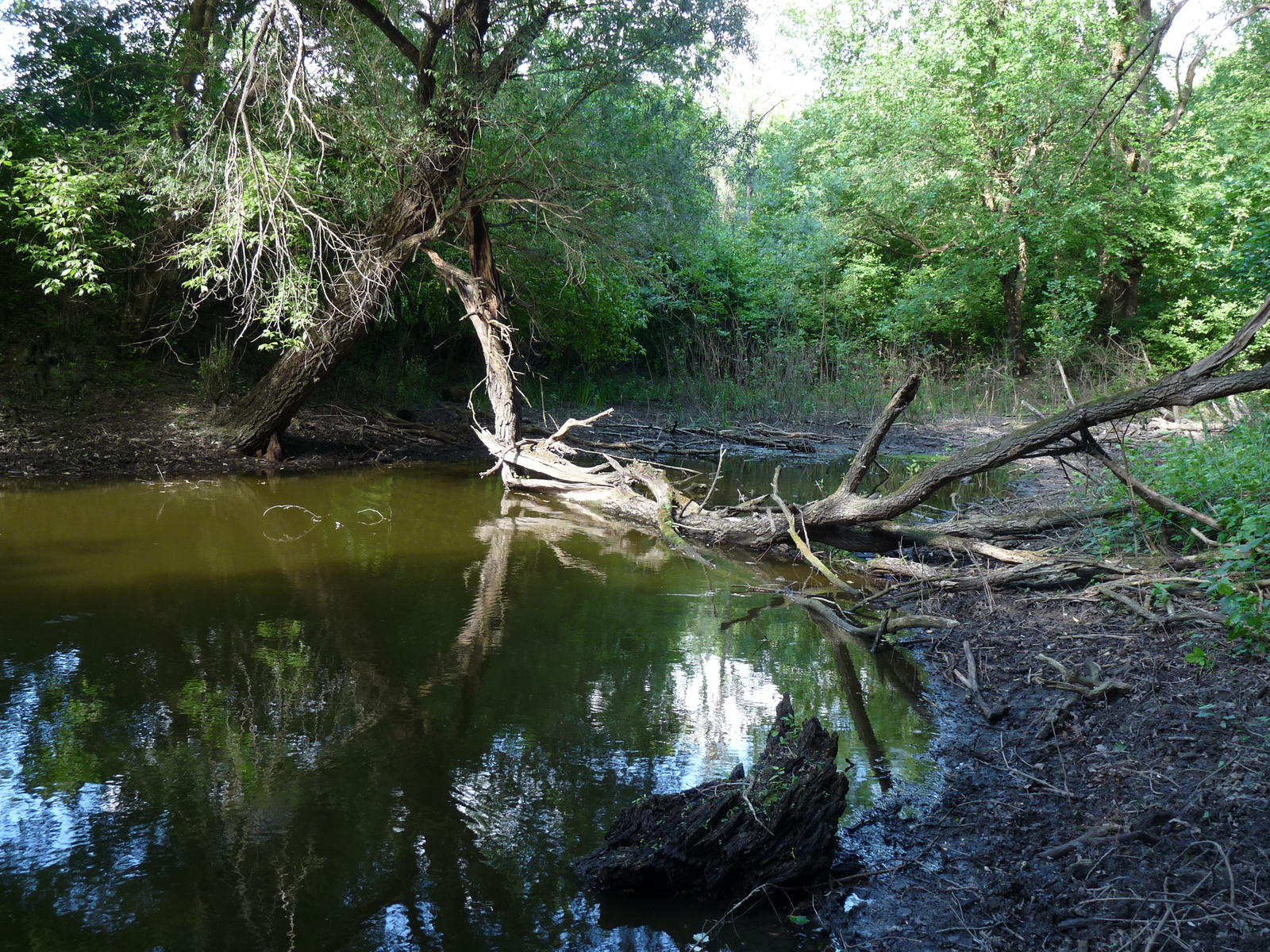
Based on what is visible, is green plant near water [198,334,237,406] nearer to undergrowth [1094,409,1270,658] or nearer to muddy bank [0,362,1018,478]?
muddy bank [0,362,1018,478]

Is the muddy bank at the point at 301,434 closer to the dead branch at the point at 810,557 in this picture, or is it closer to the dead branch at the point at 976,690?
→ the dead branch at the point at 810,557

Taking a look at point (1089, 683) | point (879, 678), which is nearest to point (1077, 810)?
point (1089, 683)

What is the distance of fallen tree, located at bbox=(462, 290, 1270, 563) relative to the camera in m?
4.69

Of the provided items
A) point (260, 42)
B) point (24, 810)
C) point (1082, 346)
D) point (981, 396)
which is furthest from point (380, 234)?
point (1082, 346)

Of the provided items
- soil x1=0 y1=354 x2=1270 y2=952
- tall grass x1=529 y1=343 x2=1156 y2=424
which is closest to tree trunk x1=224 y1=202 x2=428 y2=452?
tall grass x1=529 y1=343 x2=1156 y2=424

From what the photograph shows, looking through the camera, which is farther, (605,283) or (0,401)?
(605,283)

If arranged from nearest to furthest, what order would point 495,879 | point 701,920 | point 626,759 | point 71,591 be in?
point 701,920 → point 495,879 → point 626,759 → point 71,591

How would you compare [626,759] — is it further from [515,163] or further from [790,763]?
[515,163]

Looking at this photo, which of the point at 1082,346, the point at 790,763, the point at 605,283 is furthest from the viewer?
the point at 1082,346

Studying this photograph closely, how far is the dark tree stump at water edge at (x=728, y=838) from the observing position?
246 centimetres

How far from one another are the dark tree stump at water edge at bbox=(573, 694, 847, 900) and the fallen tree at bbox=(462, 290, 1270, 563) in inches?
123

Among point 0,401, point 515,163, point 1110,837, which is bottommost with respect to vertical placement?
point 1110,837

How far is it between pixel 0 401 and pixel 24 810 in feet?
28.8

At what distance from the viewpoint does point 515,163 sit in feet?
30.2
